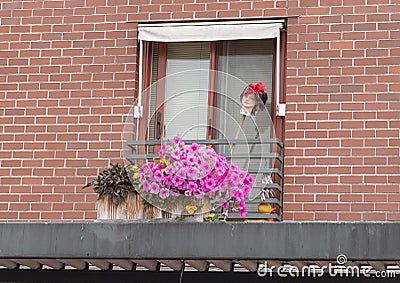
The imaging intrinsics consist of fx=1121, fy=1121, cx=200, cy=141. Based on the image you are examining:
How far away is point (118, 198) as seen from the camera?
9484 millimetres

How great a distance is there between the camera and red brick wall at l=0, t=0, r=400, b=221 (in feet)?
34.4

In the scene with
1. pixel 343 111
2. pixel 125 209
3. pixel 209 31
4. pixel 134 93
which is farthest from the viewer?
pixel 134 93

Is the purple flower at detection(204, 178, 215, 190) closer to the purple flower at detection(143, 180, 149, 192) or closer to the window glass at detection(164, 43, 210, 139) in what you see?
the purple flower at detection(143, 180, 149, 192)

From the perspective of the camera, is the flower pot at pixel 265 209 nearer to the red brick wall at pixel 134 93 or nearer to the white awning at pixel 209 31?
the red brick wall at pixel 134 93

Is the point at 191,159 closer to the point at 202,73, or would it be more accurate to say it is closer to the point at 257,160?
the point at 257,160

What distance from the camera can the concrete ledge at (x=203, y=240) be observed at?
8.59 m

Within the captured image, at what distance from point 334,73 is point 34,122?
303 cm

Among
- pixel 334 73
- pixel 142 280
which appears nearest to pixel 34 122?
pixel 142 280

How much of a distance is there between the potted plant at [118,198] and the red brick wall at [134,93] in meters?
1.37

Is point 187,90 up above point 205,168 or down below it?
above

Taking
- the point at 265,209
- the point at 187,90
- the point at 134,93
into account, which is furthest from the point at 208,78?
the point at 265,209

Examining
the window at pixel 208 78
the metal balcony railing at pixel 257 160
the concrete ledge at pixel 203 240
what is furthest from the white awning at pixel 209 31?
the concrete ledge at pixel 203 240

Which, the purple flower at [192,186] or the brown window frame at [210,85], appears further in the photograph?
the brown window frame at [210,85]

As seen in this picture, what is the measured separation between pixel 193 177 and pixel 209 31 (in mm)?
2264
